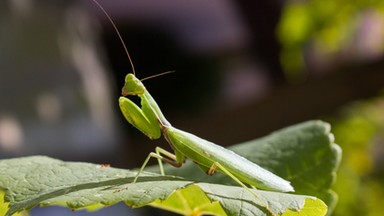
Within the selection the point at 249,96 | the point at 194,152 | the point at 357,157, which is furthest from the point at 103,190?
the point at 249,96

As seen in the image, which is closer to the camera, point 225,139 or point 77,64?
point 225,139

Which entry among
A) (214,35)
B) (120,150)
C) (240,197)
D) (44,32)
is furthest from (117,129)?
(240,197)

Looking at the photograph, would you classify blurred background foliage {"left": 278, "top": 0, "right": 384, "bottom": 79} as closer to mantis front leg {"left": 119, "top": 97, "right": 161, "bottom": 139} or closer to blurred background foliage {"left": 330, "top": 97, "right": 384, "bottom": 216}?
blurred background foliage {"left": 330, "top": 97, "right": 384, "bottom": 216}

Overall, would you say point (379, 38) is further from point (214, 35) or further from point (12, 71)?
point (214, 35)

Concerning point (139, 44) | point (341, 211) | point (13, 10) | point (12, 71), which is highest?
point (13, 10)

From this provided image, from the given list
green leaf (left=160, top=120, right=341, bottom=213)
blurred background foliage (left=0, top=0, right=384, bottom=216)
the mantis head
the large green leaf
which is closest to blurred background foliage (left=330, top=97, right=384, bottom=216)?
blurred background foliage (left=0, top=0, right=384, bottom=216)

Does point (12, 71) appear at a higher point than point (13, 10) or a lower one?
lower

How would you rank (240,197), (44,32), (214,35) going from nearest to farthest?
(240,197)
(44,32)
(214,35)

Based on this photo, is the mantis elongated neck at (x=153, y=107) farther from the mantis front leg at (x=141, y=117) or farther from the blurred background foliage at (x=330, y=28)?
the blurred background foliage at (x=330, y=28)
